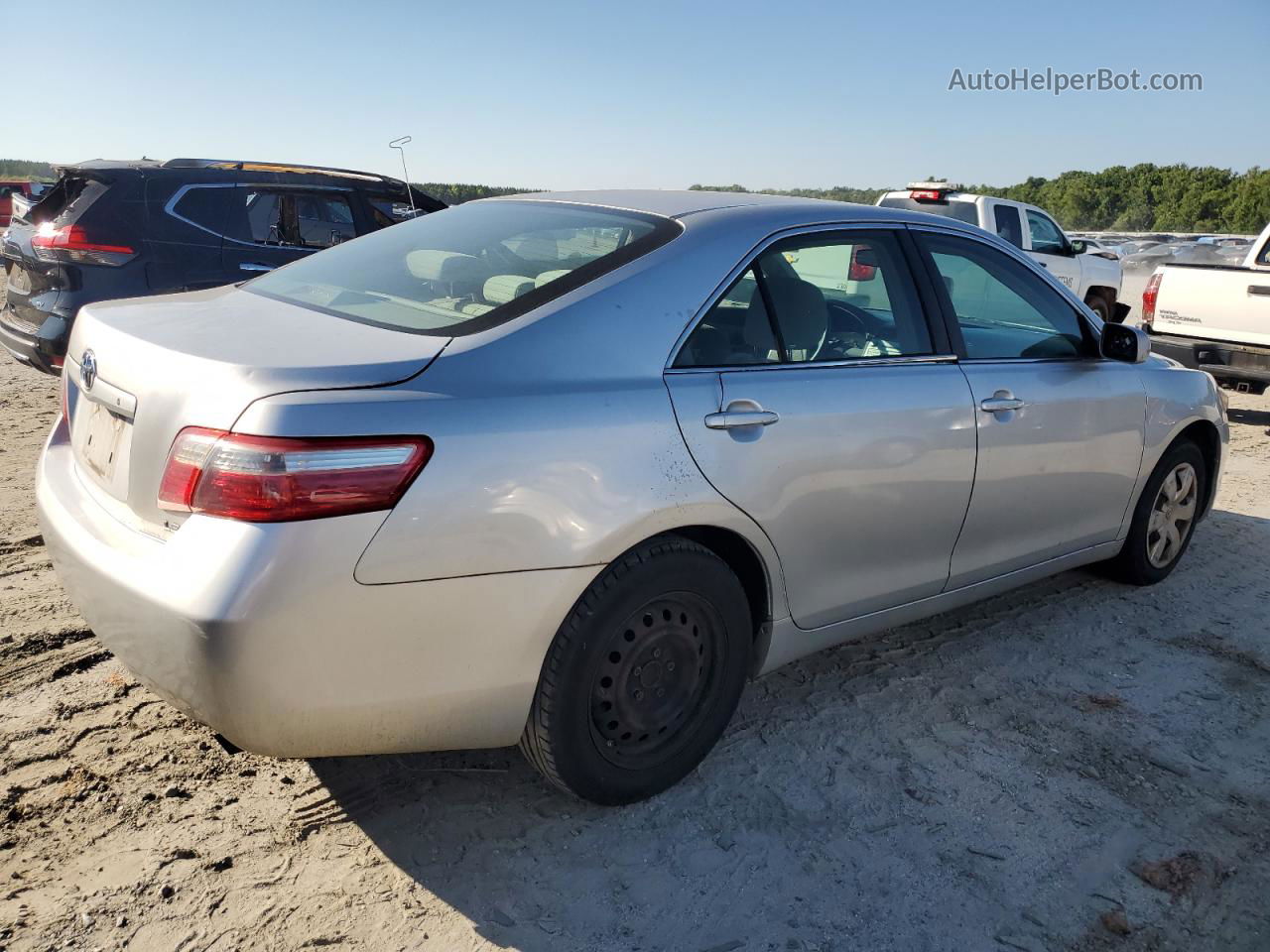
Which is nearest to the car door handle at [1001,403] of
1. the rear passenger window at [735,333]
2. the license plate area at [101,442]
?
the rear passenger window at [735,333]

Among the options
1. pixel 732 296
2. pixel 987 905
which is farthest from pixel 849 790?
pixel 732 296

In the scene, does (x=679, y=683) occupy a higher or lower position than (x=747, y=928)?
higher

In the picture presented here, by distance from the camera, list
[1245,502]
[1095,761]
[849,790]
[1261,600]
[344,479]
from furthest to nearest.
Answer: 1. [1245,502]
2. [1261,600]
3. [1095,761]
4. [849,790]
5. [344,479]

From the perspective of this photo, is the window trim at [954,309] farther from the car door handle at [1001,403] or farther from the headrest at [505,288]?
the headrest at [505,288]

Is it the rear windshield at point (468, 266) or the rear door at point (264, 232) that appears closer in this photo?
the rear windshield at point (468, 266)

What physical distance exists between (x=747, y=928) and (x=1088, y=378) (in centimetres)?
258

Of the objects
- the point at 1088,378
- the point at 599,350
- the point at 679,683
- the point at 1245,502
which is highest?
the point at 599,350

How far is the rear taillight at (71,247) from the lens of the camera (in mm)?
6305

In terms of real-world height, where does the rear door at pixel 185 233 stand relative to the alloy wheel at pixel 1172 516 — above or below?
above

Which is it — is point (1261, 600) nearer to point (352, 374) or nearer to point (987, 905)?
point (987, 905)

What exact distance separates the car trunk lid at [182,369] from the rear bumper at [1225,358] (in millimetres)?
7730

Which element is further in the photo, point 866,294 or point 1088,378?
point 1088,378

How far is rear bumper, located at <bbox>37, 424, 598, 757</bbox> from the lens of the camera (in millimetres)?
2080

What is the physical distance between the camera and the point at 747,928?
2.38 m
